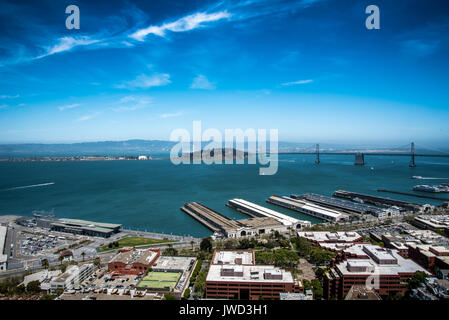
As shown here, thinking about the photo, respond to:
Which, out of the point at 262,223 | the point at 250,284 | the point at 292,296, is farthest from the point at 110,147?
the point at 292,296

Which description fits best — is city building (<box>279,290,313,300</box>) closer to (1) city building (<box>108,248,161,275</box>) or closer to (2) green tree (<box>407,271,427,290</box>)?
(2) green tree (<box>407,271,427,290</box>)

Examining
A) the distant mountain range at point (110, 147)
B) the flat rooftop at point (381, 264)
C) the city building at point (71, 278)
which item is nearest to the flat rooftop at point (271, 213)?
the flat rooftop at point (381, 264)

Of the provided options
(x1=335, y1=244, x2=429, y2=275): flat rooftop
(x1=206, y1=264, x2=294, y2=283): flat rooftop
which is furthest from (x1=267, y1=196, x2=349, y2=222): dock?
(x1=206, y1=264, x2=294, y2=283): flat rooftop

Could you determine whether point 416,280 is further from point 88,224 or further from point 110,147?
point 110,147
